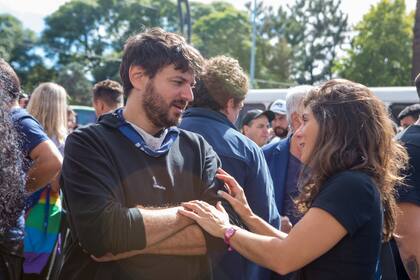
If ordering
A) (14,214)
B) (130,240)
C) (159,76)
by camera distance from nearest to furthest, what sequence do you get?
(130,240) < (14,214) < (159,76)

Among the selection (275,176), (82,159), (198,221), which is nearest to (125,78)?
(82,159)

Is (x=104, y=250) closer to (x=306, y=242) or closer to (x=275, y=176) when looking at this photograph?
(x=306, y=242)

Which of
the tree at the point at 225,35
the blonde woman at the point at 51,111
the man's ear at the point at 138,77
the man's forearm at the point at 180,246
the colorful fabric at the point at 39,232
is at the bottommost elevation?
the colorful fabric at the point at 39,232

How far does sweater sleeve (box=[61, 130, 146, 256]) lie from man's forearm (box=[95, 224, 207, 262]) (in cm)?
6

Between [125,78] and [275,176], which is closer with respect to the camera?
[125,78]

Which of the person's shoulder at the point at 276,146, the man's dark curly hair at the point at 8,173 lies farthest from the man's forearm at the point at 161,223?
the person's shoulder at the point at 276,146

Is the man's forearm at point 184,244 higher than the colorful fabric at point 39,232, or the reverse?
the man's forearm at point 184,244

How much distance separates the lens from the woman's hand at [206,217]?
2.43 meters

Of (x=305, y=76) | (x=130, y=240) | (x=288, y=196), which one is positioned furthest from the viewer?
(x=305, y=76)

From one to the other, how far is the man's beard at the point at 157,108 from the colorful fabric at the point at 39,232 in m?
1.91

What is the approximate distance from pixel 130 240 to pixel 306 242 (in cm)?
70

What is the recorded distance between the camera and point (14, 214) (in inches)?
95.3

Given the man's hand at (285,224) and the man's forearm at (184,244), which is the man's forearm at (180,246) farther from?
the man's hand at (285,224)

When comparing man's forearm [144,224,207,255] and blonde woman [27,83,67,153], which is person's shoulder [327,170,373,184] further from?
blonde woman [27,83,67,153]
